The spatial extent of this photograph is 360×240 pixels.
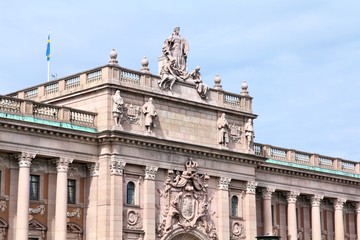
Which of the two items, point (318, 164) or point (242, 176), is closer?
point (242, 176)

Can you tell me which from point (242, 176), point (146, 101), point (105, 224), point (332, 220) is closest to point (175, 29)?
point (146, 101)

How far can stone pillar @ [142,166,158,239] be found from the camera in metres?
59.2

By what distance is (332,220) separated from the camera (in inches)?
3123

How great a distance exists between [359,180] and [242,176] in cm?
1795

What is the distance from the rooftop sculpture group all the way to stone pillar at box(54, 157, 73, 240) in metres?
9.90

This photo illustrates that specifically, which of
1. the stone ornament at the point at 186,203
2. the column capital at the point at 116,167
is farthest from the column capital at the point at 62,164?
the stone ornament at the point at 186,203

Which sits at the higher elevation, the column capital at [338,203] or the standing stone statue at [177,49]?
the standing stone statue at [177,49]

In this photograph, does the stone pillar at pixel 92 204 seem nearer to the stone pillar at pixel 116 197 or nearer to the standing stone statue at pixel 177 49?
the stone pillar at pixel 116 197

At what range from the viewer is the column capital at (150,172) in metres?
59.8

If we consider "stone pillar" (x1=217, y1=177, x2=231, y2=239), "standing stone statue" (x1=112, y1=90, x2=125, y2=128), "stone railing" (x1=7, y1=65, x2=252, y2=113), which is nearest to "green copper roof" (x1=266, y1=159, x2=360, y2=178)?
"stone pillar" (x1=217, y1=177, x2=231, y2=239)

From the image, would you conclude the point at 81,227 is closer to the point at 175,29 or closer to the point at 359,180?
Result: the point at 175,29

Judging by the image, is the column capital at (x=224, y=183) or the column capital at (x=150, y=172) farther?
the column capital at (x=224, y=183)

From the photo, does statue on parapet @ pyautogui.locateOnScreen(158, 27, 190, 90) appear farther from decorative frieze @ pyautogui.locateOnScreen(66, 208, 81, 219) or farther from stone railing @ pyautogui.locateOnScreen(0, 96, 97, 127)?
decorative frieze @ pyautogui.locateOnScreen(66, 208, 81, 219)

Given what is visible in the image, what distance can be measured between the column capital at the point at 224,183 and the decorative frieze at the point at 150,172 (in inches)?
256
